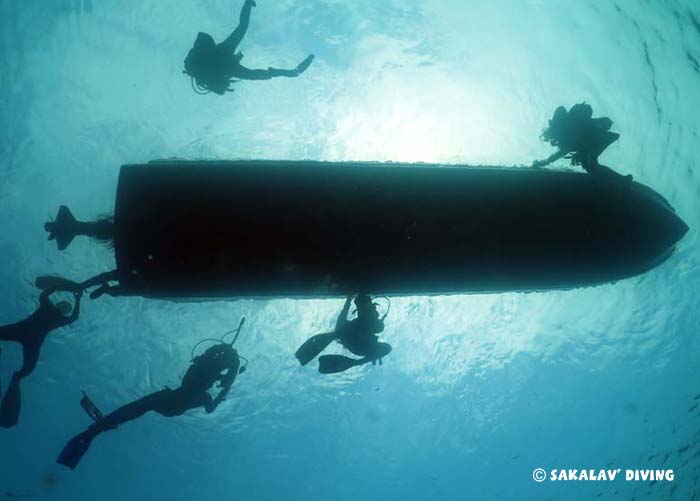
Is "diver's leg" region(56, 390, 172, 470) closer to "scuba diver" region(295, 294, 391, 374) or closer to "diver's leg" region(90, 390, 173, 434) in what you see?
"diver's leg" region(90, 390, 173, 434)

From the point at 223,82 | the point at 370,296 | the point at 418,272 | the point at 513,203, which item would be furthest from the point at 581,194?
the point at 223,82

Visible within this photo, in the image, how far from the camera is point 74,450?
565cm

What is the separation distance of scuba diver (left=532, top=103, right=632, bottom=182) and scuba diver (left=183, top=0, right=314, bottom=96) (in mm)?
3587

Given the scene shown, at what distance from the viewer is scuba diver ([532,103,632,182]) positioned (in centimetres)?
502

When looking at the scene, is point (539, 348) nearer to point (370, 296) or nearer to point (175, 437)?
point (370, 296)

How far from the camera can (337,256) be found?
4.42 metres

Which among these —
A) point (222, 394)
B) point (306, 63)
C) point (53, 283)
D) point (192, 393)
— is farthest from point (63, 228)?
point (306, 63)

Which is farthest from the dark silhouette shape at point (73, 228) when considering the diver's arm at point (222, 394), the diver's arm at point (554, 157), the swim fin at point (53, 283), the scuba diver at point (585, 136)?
the scuba diver at point (585, 136)

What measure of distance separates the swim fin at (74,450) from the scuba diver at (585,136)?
26.0 ft

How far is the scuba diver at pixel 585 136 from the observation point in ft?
16.5

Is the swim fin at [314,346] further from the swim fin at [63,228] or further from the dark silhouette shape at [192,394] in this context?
the swim fin at [63,228]

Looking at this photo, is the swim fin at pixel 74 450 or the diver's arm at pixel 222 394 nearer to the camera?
the swim fin at pixel 74 450

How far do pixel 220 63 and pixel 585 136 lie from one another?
16.9ft

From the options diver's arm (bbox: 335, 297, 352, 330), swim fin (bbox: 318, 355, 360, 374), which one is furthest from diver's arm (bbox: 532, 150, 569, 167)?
swim fin (bbox: 318, 355, 360, 374)
